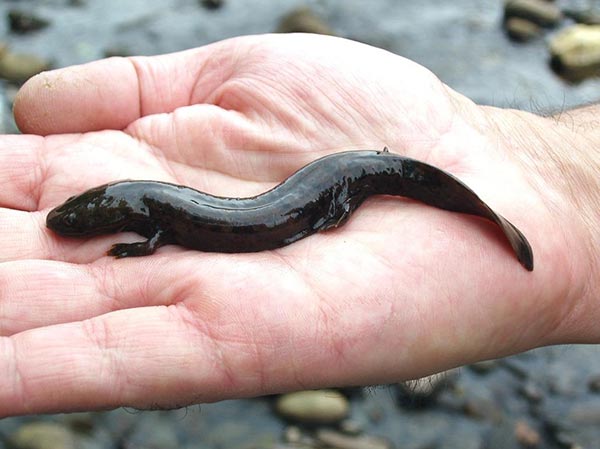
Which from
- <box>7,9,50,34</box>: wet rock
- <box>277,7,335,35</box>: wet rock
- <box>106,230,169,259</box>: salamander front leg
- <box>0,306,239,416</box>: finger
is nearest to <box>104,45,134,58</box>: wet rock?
<box>7,9,50,34</box>: wet rock

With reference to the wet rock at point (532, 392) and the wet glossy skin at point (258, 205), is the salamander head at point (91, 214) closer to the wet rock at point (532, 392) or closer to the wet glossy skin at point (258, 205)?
the wet glossy skin at point (258, 205)

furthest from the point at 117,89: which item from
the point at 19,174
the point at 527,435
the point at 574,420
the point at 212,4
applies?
the point at 212,4

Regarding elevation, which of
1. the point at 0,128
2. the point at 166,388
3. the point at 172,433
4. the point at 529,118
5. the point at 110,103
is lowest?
the point at 172,433

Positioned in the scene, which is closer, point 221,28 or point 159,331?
point 159,331

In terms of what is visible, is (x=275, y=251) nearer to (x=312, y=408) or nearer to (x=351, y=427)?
(x=312, y=408)

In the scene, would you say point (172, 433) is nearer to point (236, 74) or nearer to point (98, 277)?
point (98, 277)

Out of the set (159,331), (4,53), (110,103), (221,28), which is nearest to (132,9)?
(221,28)

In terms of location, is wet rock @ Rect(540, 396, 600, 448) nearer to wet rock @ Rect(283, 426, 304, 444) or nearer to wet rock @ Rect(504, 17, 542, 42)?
Result: wet rock @ Rect(283, 426, 304, 444)
